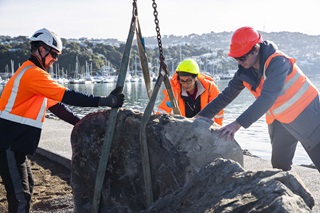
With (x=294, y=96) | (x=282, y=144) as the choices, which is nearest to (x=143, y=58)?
(x=294, y=96)

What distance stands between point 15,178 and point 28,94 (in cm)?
86

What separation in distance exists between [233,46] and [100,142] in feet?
5.56

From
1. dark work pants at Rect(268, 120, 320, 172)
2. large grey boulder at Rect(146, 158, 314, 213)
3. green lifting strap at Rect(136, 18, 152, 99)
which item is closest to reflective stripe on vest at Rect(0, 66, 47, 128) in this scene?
green lifting strap at Rect(136, 18, 152, 99)

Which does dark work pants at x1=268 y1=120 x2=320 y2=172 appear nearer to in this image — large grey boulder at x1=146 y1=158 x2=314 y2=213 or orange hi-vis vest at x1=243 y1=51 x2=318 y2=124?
orange hi-vis vest at x1=243 y1=51 x2=318 y2=124

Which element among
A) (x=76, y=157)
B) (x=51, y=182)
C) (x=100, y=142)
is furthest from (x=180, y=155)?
(x=51, y=182)

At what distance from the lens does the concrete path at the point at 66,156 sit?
5568mm

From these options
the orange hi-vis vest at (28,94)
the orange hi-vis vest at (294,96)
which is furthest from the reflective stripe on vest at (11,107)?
the orange hi-vis vest at (294,96)

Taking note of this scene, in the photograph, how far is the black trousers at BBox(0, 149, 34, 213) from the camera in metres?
4.06

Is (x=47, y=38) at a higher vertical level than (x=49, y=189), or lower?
higher

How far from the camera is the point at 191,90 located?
5.55 metres

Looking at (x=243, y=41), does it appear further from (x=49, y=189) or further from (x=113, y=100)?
(x=49, y=189)

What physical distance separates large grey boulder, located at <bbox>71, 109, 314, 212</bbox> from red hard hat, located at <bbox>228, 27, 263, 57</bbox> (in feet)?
2.54

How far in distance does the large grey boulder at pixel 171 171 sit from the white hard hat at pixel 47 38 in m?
0.87

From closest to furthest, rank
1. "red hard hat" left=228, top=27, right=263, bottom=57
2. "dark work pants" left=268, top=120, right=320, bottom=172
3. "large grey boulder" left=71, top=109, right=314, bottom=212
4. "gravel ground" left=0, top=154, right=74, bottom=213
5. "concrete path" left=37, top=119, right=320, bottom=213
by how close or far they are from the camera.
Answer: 1. "large grey boulder" left=71, top=109, right=314, bottom=212
2. "red hard hat" left=228, top=27, right=263, bottom=57
3. "dark work pants" left=268, top=120, right=320, bottom=172
4. "gravel ground" left=0, top=154, right=74, bottom=213
5. "concrete path" left=37, top=119, right=320, bottom=213
